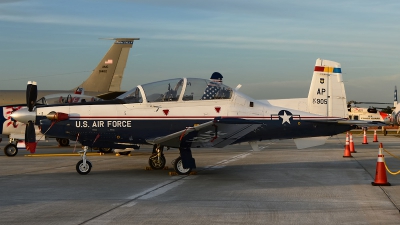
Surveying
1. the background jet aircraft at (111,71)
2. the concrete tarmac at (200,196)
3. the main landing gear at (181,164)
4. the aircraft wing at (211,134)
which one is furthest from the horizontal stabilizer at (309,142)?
the background jet aircraft at (111,71)

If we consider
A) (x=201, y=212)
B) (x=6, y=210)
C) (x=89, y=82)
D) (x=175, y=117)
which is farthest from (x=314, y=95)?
(x=89, y=82)

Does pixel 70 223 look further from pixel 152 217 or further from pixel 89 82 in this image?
pixel 89 82

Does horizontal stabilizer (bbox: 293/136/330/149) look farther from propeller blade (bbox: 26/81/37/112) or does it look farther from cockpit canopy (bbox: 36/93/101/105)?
cockpit canopy (bbox: 36/93/101/105)

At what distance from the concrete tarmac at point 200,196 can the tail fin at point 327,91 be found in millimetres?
1548

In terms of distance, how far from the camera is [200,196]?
31.5 ft

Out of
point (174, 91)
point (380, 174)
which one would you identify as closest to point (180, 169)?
point (174, 91)

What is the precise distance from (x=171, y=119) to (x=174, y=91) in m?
0.65

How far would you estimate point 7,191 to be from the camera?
403 inches

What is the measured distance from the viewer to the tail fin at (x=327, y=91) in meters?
14.8

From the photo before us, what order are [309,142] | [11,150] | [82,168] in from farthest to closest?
1. [11,150]
2. [309,142]
3. [82,168]

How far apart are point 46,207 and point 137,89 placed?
213 inches

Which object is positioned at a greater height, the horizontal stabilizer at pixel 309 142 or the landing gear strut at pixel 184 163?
the horizontal stabilizer at pixel 309 142

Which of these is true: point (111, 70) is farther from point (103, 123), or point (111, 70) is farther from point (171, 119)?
point (171, 119)

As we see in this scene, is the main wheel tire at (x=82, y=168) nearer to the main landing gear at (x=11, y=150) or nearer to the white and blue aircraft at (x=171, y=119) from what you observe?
the white and blue aircraft at (x=171, y=119)
